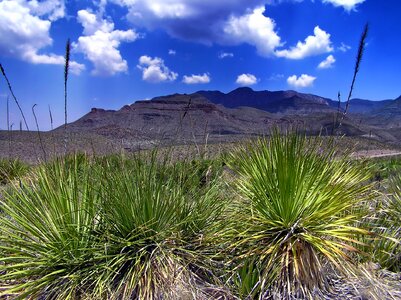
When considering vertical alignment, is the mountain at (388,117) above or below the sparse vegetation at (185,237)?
above

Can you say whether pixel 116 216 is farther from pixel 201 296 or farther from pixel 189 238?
pixel 201 296

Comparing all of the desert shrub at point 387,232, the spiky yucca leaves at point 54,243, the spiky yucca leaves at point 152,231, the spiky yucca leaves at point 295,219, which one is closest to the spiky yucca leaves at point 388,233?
the desert shrub at point 387,232

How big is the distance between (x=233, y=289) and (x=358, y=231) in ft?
4.00

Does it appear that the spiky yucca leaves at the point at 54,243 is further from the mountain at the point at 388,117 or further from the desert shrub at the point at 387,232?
the mountain at the point at 388,117

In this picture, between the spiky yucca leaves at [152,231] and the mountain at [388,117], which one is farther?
the mountain at [388,117]

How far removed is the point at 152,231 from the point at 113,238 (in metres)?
0.36

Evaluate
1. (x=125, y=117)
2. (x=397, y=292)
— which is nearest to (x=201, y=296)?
(x=397, y=292)

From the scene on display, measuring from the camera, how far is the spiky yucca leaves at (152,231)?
3.67m

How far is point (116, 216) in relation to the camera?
13.1ft

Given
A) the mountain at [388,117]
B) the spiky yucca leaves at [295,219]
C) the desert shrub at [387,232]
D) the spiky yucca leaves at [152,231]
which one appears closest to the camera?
the spiky yucca leaves at [152,231]

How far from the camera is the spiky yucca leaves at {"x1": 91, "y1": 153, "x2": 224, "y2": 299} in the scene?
3668mm

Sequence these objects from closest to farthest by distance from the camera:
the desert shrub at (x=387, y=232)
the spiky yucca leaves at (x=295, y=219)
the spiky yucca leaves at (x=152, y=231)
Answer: the spiky yucca leaves at (x=152, y=231) < the spiky yucca leaves at (x=295, y=219) < the desert shrub at (x=387, y=232)

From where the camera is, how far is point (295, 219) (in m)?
4.11

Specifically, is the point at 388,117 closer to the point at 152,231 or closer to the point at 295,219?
the point at 295,219
